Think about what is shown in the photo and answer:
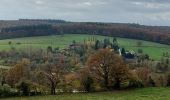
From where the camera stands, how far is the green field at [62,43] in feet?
487

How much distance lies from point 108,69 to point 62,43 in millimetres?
103885

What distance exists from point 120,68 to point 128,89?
4.28 meters

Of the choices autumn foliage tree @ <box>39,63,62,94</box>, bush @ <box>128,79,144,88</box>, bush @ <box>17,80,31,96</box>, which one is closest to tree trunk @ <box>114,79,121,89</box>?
bush @ <box>128,79,144,88</box>

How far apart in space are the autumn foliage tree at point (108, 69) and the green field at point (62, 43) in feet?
242

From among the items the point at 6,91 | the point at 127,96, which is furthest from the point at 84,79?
the point at 6,91

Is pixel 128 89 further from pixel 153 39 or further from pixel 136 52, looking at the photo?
pixel 153 39

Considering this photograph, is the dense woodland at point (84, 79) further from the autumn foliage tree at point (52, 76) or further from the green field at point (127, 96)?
the green field at point (127, 96)

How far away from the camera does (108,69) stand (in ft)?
209

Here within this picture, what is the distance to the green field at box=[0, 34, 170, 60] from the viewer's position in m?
148

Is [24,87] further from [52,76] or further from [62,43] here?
[62,43]

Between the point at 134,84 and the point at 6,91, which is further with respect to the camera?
the point at 134,84

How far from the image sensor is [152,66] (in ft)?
366

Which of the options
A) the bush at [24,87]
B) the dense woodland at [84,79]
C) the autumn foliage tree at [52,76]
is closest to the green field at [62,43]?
the dense woodland at [84,79]

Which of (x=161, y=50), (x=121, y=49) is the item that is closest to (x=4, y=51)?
(x=121, y=49)
